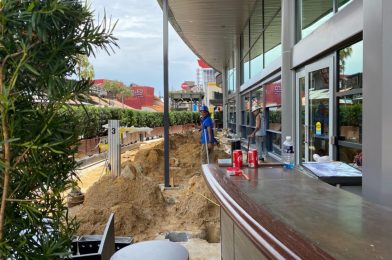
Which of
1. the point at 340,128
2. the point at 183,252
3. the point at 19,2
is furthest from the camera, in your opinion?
the point at 340,128

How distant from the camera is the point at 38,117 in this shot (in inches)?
69.4

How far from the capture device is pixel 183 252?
2580 millimetres

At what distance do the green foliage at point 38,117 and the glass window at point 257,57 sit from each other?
11.9 metres

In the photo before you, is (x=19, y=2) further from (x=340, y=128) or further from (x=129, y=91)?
(x=129, y=91)

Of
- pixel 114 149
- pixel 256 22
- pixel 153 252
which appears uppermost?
pixel 256 22

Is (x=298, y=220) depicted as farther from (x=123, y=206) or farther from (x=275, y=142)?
(x=275, y=142)

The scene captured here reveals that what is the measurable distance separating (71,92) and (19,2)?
46 centimetres

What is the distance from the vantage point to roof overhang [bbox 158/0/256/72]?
46.1ft

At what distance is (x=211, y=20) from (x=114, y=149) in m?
10.3

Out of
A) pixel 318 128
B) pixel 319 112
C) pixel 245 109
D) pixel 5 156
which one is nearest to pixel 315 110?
pixel 319 112

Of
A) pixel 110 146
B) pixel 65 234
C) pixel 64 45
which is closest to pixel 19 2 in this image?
pixel 64 45

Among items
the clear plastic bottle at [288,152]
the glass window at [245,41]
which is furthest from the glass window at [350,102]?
the glass window at [245,41]

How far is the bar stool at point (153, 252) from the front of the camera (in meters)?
2.50

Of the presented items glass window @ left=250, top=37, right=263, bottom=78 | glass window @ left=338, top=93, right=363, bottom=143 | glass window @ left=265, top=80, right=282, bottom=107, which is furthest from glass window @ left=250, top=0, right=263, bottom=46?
glass window @ left=338, top=93, right=363, bottom=143
